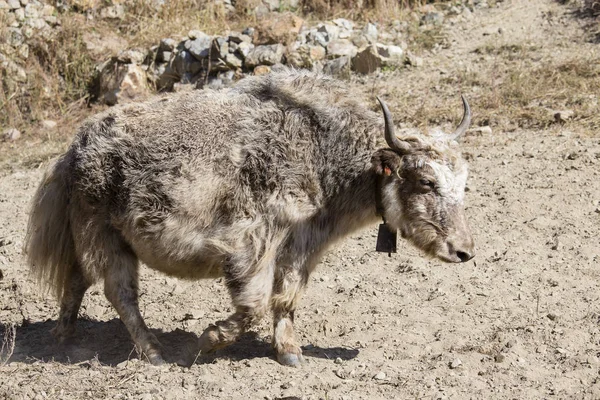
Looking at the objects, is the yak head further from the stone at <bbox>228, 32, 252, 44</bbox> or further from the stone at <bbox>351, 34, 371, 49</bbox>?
the stone at <bbox>228, 32, 252, 44</bbox>

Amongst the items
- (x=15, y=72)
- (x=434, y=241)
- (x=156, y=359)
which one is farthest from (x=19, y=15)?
(x=434, y=241)

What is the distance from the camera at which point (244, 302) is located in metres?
5.62

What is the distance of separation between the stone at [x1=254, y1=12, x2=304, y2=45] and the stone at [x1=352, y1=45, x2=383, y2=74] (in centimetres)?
99

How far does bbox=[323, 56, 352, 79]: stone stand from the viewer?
10711mm

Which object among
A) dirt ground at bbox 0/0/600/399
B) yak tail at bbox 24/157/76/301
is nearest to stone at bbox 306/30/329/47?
dirt ground at bbox 0/0/600/399

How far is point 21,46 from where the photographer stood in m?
11.7

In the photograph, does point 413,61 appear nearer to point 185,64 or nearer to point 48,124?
point 185,64

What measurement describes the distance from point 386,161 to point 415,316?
1498mm

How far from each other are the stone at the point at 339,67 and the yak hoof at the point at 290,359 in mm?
5488

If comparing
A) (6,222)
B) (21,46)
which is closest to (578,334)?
(6,222)

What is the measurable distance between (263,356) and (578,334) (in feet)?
7.24

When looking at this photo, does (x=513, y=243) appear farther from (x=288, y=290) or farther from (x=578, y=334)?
(x=288, y=290)

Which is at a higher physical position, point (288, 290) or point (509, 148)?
point (288, 290)

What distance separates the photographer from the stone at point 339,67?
35.1 feet
